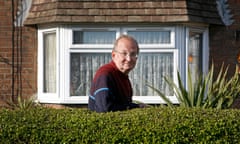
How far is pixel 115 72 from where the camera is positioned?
16.2ft

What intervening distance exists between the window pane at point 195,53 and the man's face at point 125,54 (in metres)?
5.12

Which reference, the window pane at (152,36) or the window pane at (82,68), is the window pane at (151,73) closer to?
the window pane at (152,36)

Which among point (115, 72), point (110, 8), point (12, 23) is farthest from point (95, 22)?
point (115, 72)

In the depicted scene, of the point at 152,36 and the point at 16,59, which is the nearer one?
the point at 152,36

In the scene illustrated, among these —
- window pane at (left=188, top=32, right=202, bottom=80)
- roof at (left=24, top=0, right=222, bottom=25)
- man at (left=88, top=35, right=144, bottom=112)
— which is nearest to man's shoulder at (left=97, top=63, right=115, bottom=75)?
man at (left=88, top=35, right=144, bottom=112)

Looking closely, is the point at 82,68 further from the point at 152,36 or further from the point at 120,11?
the point at 152,36

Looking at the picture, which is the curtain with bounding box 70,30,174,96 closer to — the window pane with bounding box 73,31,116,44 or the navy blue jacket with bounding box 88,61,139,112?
the window pane with bounding box 73,31,116,44

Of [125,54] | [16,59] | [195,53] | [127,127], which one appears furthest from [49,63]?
[127,127]

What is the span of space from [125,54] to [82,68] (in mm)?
4824

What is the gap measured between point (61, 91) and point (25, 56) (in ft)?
3.38

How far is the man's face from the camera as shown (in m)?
4.98

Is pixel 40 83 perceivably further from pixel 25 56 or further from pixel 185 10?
pixel 185 10

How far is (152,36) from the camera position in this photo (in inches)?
381

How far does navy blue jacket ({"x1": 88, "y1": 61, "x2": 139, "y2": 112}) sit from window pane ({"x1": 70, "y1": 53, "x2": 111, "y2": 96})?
4672 mm
